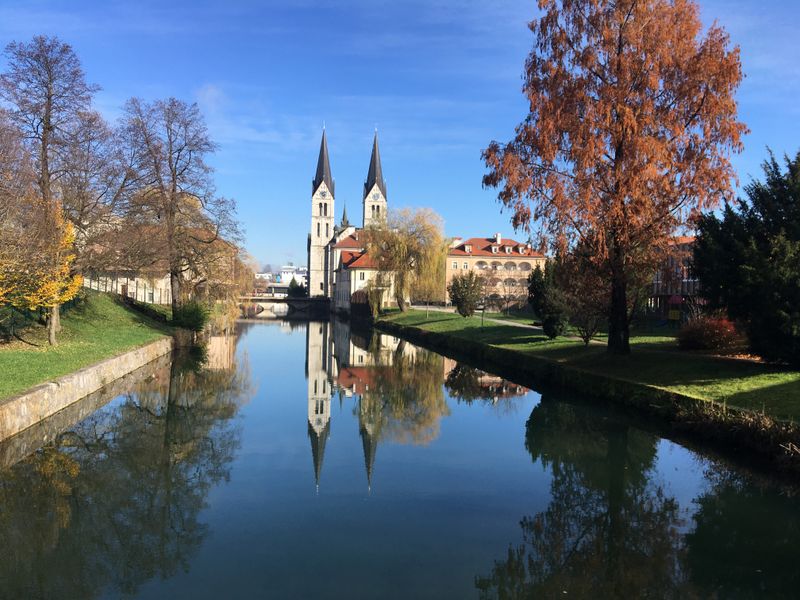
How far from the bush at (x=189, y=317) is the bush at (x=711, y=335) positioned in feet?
80.2

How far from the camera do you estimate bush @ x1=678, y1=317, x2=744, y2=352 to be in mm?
19188

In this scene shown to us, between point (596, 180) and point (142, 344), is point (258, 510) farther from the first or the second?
point (142, 344)

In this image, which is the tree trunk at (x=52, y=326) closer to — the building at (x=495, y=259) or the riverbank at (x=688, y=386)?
the riverbank at (x=688, y=386)

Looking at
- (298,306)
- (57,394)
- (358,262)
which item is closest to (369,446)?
(57,394)

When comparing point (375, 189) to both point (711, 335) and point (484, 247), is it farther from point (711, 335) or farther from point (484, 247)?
point (711, 335)

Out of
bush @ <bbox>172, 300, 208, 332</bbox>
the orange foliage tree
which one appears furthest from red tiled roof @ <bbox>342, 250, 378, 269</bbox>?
the orange foliage tree

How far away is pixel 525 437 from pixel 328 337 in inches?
1309

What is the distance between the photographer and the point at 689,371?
16.2 metres

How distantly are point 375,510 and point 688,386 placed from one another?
9.32 meters

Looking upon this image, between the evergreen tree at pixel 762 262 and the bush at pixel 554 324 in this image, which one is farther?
the bush at pixel 554 324

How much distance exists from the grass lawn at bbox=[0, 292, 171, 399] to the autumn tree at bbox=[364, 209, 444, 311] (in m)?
22.6

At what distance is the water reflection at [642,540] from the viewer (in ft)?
22.3

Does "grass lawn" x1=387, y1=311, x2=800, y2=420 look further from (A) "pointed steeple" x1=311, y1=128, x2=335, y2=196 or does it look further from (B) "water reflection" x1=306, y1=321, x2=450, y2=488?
(A) "pointed steeple" x1=311, y1=128, x2=335, y2=196

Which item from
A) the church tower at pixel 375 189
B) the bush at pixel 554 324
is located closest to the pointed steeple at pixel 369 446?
the bush at pixel 554 324
